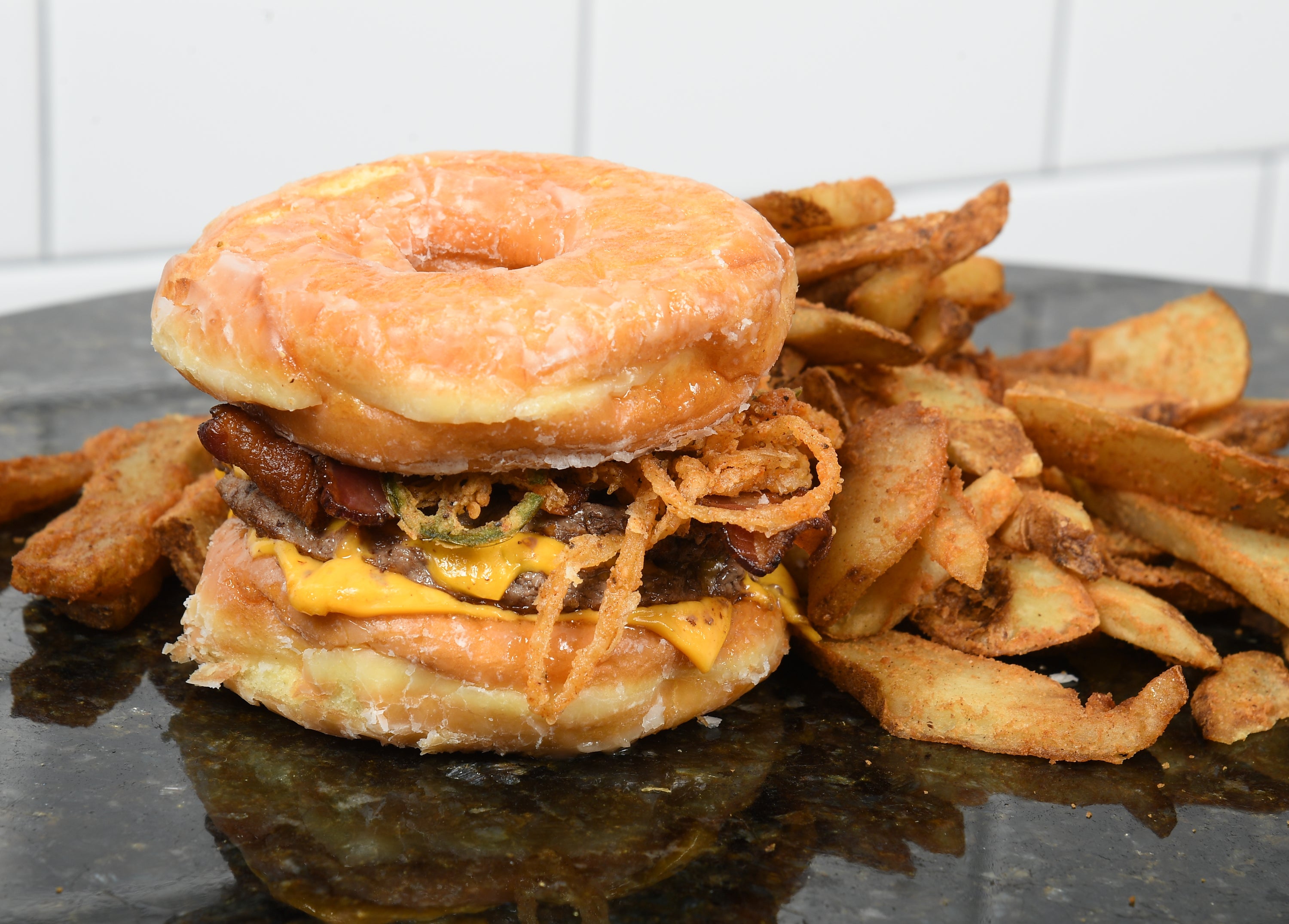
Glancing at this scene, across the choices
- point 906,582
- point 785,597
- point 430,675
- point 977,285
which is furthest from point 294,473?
point 977,285

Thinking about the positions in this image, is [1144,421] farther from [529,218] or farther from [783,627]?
[529,218]

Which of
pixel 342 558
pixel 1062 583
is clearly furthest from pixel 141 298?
pixel 1062 583

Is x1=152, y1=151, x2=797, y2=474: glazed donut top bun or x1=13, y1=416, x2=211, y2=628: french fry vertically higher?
x1=152, y1=151, x2=797, y2=474: glazed donut top bun

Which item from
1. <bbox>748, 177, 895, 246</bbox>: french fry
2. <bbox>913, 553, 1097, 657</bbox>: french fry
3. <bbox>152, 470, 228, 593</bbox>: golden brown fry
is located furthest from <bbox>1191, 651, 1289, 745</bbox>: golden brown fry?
→ <bbox>152, 470, 228, 593</bbox>: golden brown fry

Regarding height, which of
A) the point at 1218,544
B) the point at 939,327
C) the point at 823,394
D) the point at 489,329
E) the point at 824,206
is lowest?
the point at 1218,544

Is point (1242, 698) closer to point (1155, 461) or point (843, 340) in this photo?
point (1155, 461)

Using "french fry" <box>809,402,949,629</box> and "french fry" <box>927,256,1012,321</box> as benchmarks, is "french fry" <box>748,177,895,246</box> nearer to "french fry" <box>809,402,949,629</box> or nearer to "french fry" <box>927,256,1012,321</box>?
"french fry" <box>927,256,1012,321</box>
